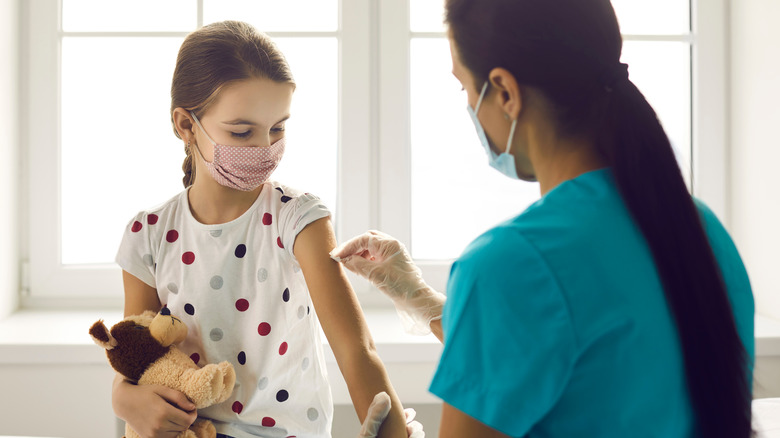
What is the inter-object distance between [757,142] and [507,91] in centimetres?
162

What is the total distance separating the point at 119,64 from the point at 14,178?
1.61 feet

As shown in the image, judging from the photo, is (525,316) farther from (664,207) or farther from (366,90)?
(366,90)

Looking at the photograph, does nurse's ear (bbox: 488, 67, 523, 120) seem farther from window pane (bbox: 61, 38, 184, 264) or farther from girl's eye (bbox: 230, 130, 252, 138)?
window pane (bbox: 61, 38, 184, 264)

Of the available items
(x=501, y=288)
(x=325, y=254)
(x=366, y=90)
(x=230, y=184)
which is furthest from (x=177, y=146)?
(x=501, y=288)

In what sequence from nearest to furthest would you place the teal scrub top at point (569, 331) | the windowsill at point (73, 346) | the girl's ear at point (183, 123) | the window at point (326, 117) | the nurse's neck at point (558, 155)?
the teal scrub top at point (569, 331) → the nurse's neck at point (558, 155) → the girl's ear at point (183, 123) → the windowsill at point (73, 346) → the window at point (326, 117)

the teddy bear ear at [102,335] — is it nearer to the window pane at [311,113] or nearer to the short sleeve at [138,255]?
the short sleeve at [138,255]

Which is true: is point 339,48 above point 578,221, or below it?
above

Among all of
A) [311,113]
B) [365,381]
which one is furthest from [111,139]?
[365,381]

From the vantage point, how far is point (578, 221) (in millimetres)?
695

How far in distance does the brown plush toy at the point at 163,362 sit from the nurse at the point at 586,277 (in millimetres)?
547

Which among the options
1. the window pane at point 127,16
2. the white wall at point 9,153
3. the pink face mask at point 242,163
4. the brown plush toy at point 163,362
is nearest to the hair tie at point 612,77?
the pink face mask at point 242,163

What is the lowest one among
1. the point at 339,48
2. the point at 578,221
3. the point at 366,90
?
the point at 578,221

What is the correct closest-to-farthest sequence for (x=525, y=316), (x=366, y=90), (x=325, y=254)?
(x=525, y=316), (x=325, y=254), (x=366, y=90)

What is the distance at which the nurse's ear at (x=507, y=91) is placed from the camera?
0.77 m
